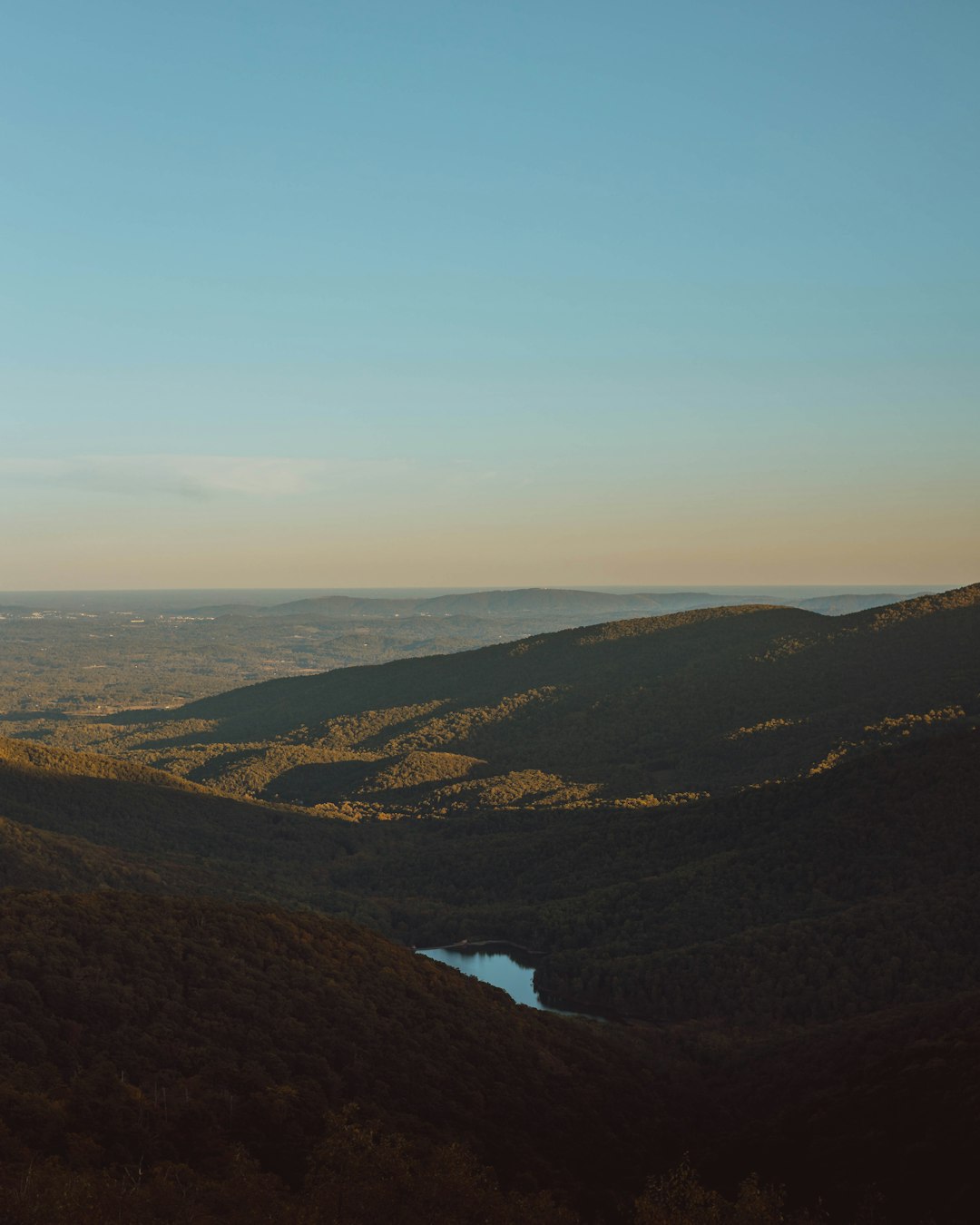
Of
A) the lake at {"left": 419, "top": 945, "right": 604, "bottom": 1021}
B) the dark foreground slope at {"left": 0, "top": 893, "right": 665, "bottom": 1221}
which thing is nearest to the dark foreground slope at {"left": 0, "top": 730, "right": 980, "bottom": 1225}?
the dark foreground slope at {"left": 0, "top": 893, "right": 665, "bottom": 1221}

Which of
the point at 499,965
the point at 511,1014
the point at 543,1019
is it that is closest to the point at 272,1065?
the point at 511,1014

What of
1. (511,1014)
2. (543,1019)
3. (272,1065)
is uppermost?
(272,1065)

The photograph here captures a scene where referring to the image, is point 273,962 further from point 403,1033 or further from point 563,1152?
point 563,1152

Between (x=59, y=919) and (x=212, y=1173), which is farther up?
(x=59, y=919)

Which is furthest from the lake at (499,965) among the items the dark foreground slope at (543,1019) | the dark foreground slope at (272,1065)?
the dark foreground slope at (272,1065)

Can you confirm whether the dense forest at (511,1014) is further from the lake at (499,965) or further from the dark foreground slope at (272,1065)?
the lake at (499,965)

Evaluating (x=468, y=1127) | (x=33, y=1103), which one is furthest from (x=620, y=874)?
(x=33, y=1103)

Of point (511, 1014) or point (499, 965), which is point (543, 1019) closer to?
point (511, 1014)
